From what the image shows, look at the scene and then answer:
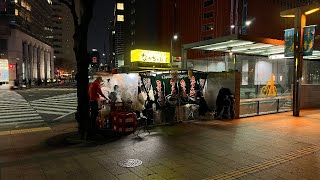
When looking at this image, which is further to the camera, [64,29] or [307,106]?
[64,29]

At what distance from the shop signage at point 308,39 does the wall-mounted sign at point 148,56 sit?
8.19 m

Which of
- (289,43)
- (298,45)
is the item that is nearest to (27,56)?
(289,43)

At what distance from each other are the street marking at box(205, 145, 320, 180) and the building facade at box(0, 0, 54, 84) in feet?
133

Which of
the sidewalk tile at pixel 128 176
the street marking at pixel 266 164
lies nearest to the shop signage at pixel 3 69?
the sidewalk tile at pixel 128 176

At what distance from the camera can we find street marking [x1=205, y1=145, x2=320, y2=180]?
5.52 meters

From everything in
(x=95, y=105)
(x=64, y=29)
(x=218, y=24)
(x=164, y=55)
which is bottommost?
(x=95, y=105)

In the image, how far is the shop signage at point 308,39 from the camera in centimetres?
1284

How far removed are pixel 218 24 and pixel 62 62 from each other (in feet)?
292

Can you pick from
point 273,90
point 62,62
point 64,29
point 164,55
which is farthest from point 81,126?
point 64,29

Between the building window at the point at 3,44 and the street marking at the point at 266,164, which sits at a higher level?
the building window at the point at 3,44

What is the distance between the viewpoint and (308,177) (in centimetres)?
538

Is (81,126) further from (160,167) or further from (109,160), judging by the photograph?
(160,167)

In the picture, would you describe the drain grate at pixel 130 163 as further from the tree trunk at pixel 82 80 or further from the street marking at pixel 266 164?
the tree trunk at pixel 82 80

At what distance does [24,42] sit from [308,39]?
2605 inches
